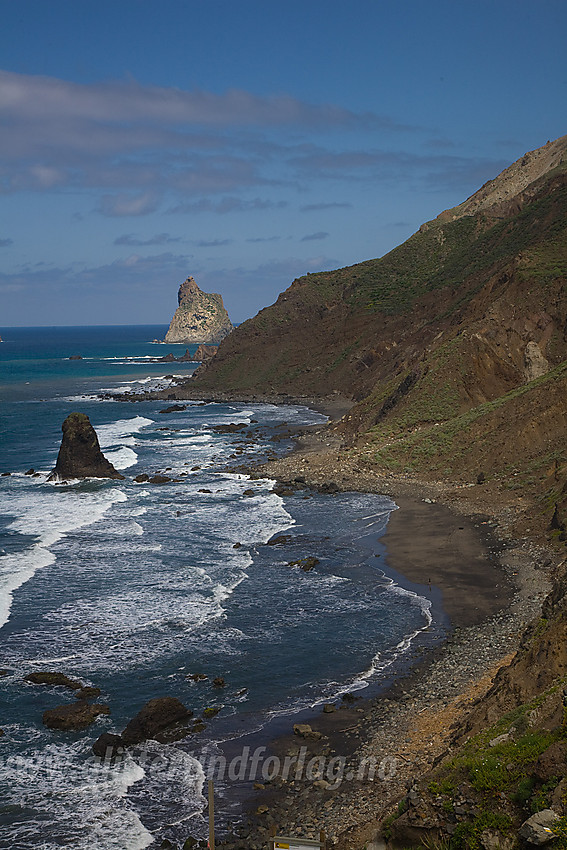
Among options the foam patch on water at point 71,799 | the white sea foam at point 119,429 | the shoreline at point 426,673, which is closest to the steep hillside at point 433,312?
the shoreline at point 426,673

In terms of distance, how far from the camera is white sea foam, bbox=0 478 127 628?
34.0 m

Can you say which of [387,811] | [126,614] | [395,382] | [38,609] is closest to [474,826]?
[387,811]

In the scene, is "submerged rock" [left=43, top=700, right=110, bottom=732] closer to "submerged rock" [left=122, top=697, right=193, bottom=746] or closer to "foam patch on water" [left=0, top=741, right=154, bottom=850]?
"foam patch on water" [left=0, top=741, right=154, bottom=850]

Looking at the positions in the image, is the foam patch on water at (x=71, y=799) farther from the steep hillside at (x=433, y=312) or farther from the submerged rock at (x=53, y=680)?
the steep hillside at (x=433, y=312)

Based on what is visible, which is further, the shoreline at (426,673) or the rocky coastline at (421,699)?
the shoreline at (426,673)

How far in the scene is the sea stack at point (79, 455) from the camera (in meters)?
55.9

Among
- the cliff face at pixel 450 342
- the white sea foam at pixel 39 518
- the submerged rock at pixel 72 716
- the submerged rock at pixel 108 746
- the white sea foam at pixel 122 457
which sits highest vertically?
the cliff face at pixel 450 342

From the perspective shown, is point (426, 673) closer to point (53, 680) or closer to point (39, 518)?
point (53, 680)

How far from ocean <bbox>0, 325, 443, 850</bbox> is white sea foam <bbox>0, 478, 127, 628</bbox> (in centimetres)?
13

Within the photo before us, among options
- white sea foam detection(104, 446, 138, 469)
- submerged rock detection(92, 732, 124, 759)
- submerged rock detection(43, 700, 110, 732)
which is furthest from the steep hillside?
submerged rock detection(92, 732, 124, 759)

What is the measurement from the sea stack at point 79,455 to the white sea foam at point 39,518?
2.43 meters

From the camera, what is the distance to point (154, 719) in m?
20.9

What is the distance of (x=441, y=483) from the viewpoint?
156 feet

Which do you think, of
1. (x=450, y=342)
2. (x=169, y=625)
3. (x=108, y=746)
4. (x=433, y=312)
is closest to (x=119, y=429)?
(x=450, y=342)
